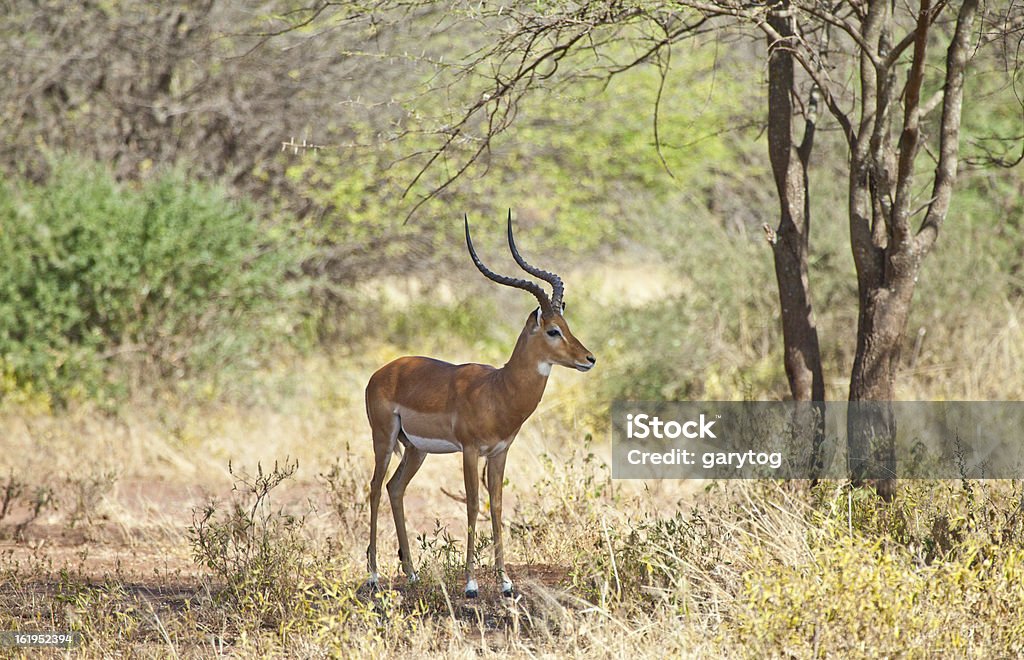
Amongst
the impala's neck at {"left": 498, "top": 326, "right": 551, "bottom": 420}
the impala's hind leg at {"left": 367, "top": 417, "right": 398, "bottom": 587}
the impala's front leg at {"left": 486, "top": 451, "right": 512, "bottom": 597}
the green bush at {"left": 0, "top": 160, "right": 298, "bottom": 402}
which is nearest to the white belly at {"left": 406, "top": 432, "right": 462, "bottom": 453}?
the impala's hind leg at {"left": 367, "top": 417, "right": 398, "bottom": 587}

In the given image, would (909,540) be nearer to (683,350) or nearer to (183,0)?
(683,350)

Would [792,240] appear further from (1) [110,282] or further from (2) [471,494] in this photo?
(1) [110,282]

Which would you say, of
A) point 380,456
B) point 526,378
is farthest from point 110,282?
point 526,378

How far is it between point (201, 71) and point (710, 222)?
6.53m

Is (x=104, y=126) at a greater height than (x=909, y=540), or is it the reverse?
(x=104, y=126)

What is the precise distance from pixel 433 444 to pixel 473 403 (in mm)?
391

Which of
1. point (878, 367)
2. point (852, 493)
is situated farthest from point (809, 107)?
point (852, 493)

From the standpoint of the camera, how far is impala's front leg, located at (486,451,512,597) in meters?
5.99

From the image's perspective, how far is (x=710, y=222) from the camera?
12875 millimetres

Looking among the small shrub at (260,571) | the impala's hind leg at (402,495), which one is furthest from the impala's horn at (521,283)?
the small shrub at (260,571)

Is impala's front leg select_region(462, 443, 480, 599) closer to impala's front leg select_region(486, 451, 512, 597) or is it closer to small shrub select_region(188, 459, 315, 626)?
impala's front leg select_region(486, 451, 512, 597)

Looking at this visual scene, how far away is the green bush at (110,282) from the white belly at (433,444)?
6.35 meters

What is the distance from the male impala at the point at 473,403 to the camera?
5.88m

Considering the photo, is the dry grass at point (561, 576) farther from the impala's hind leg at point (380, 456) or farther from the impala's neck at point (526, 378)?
the impala's neck at point (526, 378)
